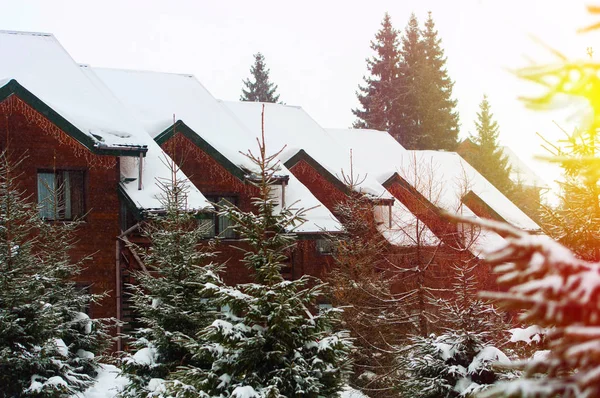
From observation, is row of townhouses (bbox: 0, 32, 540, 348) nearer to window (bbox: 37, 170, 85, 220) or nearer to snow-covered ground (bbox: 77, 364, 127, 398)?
window (bbox: 37, 170, 85, 220)

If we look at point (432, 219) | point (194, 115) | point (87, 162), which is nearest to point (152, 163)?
point (87, 162)

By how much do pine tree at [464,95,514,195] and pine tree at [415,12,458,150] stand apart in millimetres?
3647

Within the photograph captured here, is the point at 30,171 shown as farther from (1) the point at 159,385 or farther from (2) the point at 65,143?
(1) the point at 159,385

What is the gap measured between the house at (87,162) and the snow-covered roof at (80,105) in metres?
0.03

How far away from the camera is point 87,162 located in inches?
810

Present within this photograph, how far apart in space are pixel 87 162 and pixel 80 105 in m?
2.04

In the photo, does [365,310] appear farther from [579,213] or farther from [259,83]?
[259,83]

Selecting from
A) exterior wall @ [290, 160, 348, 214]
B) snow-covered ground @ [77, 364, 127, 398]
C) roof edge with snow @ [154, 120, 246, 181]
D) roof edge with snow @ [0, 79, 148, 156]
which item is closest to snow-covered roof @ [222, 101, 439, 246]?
exterior wall @ [290, 160, 348, 214]

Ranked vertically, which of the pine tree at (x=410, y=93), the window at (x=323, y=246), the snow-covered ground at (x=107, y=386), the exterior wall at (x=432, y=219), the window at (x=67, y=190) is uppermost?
the pine tree at (x=410, y=93)

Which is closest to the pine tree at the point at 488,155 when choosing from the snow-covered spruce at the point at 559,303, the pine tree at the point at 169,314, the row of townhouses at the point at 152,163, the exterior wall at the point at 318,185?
the row of townhouses at the point at 152,163

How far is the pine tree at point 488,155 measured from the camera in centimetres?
5406

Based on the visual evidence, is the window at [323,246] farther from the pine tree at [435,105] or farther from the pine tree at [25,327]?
the pine tree at [435,105]

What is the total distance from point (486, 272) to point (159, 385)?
13.7 metres

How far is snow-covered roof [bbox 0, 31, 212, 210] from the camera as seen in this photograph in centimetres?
1988
